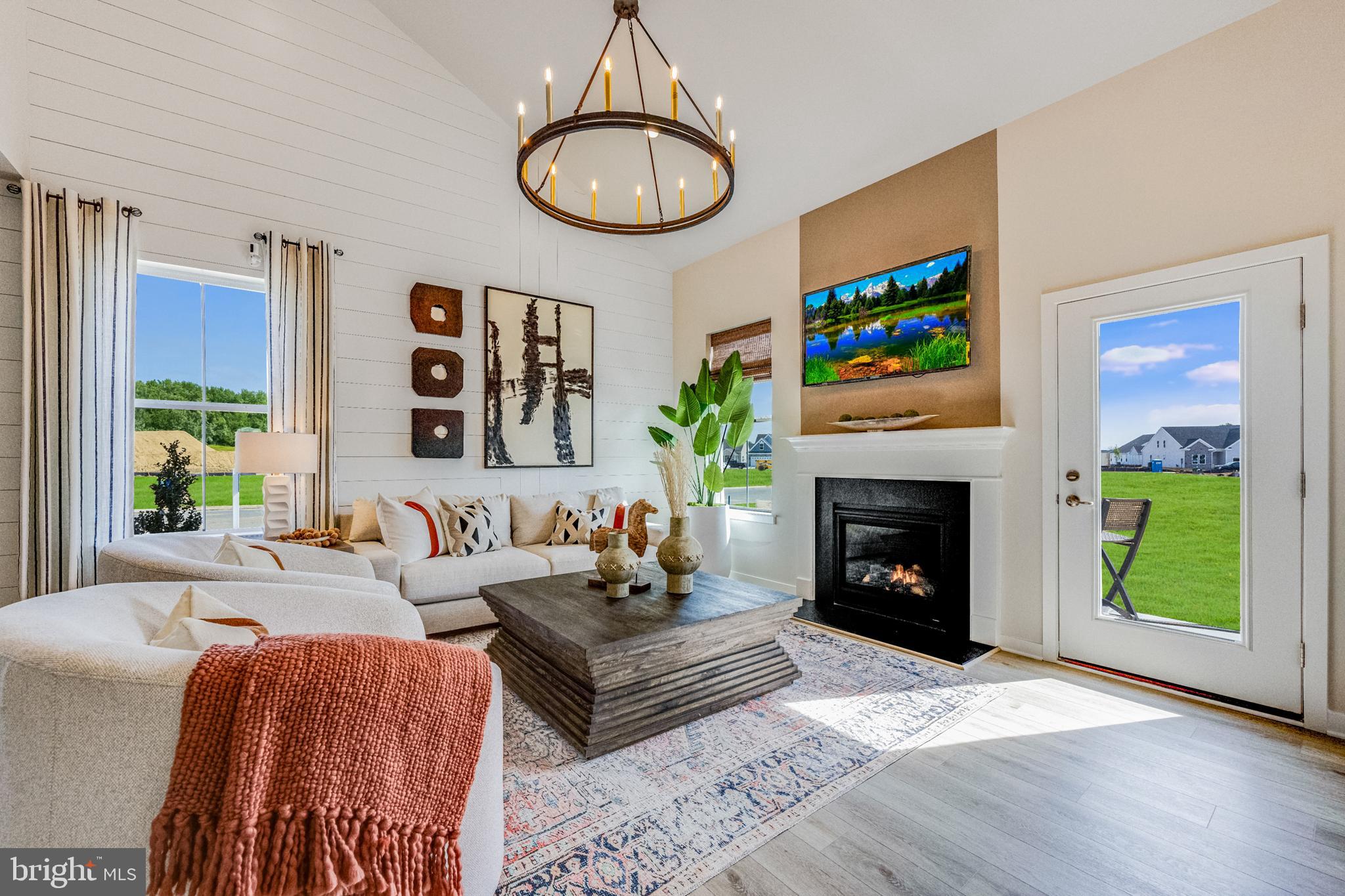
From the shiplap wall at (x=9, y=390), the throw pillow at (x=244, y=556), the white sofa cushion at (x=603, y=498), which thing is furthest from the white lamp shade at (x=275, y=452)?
the white sofa cushion at (x=603, y=498)

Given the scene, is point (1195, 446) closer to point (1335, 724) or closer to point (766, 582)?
point (1335, 724)

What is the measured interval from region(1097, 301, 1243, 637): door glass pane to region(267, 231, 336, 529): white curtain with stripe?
453cm

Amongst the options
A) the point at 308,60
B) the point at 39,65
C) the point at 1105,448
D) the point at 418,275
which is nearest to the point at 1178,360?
the point at 1105,448

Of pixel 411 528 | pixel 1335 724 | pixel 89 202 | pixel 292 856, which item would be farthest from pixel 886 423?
pixel 89 202

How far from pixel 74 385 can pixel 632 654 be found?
3.31 m

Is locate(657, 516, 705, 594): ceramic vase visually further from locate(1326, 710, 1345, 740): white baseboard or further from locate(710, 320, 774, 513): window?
locate(1326, 710, 1345, 740): white baseboard

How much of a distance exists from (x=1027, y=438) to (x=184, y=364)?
5.10 meters

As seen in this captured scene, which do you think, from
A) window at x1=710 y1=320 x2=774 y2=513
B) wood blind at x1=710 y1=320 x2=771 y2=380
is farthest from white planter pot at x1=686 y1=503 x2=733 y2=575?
wood blind at x1=710 y1=320 x2=771 y2=380

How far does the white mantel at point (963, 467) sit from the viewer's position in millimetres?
3281

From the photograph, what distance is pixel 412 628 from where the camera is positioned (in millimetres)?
1747

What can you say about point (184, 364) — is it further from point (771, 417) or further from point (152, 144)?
point (771, 417)

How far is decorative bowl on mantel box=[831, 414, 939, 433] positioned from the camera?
11.8ft

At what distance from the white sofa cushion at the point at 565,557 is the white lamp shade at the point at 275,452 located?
1482 millimetres

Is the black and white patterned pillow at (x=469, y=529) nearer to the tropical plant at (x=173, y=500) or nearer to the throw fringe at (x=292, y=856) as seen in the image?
the tropical plant at (x=173, y=500)
